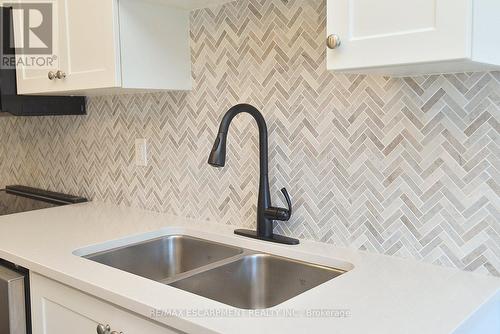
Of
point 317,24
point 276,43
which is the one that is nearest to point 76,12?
point 276,43

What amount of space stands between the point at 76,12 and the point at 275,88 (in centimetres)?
80

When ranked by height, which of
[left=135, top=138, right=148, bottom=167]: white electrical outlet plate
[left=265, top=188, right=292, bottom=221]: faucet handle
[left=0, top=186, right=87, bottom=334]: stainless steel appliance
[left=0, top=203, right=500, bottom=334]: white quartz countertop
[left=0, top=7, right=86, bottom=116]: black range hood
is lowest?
[left=0, top=186, right=87, bottom=334]: stainless steel appliance

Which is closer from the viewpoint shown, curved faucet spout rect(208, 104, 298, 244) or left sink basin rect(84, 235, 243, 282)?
curved faucet spout rect(208, 104, 298, 244)

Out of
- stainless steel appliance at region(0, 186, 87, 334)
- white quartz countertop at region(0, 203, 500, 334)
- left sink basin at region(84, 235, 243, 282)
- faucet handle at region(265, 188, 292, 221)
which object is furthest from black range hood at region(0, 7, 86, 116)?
→ faucet handle at region(265, 188, 292, 221)

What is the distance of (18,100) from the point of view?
215cm

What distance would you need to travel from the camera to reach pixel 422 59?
→ 946 mm

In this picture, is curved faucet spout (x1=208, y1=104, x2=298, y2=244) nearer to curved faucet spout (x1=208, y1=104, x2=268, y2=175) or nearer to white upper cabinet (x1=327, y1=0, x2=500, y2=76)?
curved faucet spout (x1=208, y1=104, x2=268, y2=175)

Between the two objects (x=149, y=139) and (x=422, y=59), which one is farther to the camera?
(x=149, y=139)

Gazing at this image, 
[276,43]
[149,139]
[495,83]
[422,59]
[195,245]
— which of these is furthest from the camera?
[149,139]

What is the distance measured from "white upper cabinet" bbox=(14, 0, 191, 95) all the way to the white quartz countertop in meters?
0.55

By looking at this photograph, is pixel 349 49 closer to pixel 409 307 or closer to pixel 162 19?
pixel 409 307

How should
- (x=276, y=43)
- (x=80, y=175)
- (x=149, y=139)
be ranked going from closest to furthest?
1. (x=276, y=43)
2. (x=149, y=139)
3. (x=80, y=175)

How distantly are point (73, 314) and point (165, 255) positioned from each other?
19.0 inches

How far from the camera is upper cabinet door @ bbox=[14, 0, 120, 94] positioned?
5.34ft
